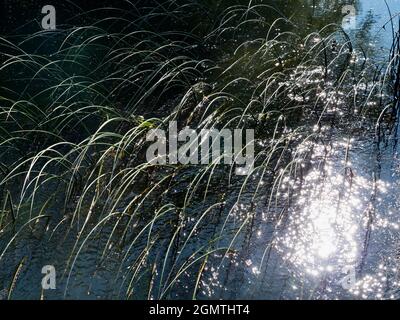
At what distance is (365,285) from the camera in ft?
8.62

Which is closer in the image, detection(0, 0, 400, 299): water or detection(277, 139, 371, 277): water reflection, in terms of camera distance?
detection(0, 0, 400, 299): water

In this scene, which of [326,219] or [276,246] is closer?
[276,246]

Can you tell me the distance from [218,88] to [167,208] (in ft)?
4.47

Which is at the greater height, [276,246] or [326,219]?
[326,219]

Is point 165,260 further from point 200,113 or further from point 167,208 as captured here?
point 200,113

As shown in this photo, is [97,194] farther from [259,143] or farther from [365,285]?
[365,285]

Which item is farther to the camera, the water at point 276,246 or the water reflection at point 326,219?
the water reflection at point 326,219

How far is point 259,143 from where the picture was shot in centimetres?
363

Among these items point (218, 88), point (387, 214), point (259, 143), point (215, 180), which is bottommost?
point (387, 214)

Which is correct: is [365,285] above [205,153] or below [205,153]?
below

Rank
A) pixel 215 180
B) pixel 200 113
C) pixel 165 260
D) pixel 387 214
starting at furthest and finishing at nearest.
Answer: pixel 200 113
pixel 215 180
pixel 387 214
pixel 165 260

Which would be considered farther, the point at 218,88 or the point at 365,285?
the point at 218,88
